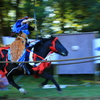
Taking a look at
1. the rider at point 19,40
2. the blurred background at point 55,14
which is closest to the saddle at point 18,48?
the rider at point 19,40

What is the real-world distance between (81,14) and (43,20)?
1.57 m

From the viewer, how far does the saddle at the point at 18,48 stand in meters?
5.46

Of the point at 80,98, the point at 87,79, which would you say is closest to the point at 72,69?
the point at 87,79

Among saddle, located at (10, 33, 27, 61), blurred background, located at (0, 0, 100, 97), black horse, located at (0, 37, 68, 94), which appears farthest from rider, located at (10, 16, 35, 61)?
blurred background, located at (0, 0, 100, 97)

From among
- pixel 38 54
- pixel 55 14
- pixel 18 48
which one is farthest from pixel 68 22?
pixel 18 48

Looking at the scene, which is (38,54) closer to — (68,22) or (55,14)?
(55,14)

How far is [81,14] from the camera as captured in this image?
855 centimetres

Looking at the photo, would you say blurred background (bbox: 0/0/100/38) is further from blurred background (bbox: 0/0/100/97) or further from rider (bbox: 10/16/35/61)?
rider (bbox: 10/16/35/61)

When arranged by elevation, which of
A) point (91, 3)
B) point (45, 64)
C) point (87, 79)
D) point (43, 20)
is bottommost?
point (87, 79)

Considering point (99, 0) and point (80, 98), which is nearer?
point (80, 98)

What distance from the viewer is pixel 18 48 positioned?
18.1 ft

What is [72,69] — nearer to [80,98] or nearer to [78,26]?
[80,98]

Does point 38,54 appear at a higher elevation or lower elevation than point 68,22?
lower

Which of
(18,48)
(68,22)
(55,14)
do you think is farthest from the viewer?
(68,22)
